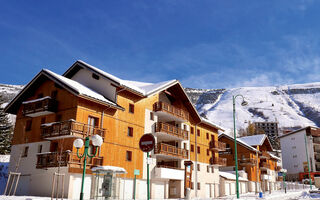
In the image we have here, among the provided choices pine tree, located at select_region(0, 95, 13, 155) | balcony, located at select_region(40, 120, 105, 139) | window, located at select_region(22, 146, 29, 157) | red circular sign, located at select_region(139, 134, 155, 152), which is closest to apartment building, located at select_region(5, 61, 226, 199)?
balcony, located at select_region(40, 120, 105, 139)

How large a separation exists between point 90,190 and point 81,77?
44.2 feet

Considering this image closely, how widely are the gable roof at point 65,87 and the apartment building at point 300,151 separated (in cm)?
7974

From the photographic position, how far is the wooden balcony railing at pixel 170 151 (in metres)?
34.8

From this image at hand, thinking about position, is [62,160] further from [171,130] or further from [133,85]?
[171,130]

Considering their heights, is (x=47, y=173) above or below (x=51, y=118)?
below

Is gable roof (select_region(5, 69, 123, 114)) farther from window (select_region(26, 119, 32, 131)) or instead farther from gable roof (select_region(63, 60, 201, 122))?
window (select_region(26, 119, 32, 131))

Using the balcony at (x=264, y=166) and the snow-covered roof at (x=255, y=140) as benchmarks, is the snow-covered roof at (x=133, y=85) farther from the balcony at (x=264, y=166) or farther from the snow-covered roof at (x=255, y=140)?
the balcony at (x=264, y=166)

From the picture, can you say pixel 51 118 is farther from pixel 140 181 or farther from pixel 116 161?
pixel 140 181

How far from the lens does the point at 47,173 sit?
2769cm

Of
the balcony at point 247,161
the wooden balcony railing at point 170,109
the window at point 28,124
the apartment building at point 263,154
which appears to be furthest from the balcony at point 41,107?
the apartment building at point 263,154

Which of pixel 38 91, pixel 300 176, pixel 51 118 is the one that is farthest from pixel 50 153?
pixel 300 176

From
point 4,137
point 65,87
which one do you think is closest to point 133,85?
point 65,87

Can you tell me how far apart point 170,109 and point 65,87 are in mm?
14485

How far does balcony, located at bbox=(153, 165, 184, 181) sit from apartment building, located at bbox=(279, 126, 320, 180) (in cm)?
6717
